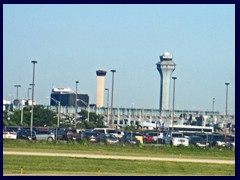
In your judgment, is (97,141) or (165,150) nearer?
(165,150)

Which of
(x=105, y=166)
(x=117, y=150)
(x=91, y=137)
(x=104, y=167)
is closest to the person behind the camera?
(x=104, y=167)

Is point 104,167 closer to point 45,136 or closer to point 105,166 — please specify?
point 105,166

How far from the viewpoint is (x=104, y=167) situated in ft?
102

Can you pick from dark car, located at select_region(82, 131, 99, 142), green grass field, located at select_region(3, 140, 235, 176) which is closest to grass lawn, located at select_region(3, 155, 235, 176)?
green grass field, located at select_region(3, 140, 235, 176)

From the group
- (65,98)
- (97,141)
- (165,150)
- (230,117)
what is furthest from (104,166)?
(65,98)

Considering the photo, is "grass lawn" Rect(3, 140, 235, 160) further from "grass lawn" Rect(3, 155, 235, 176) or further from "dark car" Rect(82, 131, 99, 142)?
"grass lawn" Rect(3, 155, 235, 176)

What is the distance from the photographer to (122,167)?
103 feet

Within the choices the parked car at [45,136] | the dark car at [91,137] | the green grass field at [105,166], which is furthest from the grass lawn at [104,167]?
the parked car at [45,136]

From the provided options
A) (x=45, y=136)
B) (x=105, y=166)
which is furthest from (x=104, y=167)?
(x=45, y=136)

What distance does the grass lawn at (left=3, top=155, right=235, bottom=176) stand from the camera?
94.9ft
